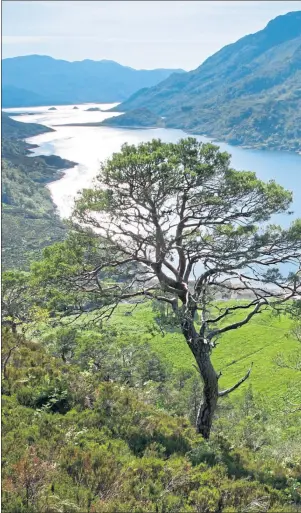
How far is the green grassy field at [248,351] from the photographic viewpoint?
44.8m

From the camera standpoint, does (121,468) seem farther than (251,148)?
No

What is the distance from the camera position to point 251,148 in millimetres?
166750

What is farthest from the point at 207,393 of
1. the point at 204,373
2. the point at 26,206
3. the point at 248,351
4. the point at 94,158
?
the point at 94,158

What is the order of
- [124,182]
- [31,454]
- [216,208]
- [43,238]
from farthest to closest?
1. [43,238]
2. [216,208]
3. [124,182]
4. [31,454]

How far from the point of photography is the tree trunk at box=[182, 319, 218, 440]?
10.6 m

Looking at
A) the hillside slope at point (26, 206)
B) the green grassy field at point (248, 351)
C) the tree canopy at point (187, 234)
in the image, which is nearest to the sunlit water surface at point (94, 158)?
the hillside slope at point (26, 206)

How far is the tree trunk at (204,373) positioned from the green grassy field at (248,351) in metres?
31.7

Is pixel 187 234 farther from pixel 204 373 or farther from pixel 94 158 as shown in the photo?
pixel 94 158

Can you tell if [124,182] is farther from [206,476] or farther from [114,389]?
[206,476]

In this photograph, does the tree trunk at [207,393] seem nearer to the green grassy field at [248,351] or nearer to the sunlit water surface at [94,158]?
the green grassy field at [248,351]

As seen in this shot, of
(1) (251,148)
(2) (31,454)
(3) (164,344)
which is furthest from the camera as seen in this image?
(1) (251,148)

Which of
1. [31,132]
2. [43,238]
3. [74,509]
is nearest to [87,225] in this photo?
[74,509]

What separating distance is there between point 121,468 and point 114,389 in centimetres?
391

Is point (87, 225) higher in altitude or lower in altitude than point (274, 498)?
higher
